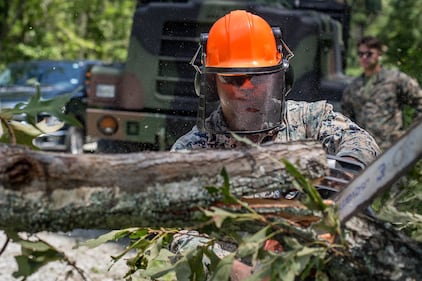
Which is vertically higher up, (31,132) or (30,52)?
(31,132)

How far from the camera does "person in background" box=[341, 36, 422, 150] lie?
26.6ft

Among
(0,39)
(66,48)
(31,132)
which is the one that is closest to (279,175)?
(31,132)

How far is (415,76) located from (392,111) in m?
0.61

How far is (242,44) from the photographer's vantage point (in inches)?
146

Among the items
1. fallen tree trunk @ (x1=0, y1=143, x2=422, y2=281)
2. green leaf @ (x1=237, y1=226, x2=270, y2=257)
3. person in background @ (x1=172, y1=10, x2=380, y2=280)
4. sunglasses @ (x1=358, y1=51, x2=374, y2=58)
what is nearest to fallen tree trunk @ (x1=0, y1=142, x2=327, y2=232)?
Answer: fallen tree trunk @ (x1=0, y1=143, x2=422, y2=281)

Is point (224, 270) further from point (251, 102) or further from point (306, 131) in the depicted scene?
point (306, 131)

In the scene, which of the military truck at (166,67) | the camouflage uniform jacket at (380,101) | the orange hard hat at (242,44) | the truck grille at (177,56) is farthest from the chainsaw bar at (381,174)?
the truck grille at (177,56)

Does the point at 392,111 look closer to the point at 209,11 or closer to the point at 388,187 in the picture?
the point at 209,11

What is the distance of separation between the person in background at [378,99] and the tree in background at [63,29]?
31.3 ft

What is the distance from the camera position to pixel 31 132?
2.76 metres

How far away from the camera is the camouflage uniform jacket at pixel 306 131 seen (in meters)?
3.51

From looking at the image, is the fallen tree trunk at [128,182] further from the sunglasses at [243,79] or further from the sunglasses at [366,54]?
the sunglasses at [366,54]

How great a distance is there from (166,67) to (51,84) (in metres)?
4.82

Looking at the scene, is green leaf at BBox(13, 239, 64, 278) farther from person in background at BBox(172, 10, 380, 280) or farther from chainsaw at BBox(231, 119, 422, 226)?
person in background at BBox(172, 10, 380, 280)
